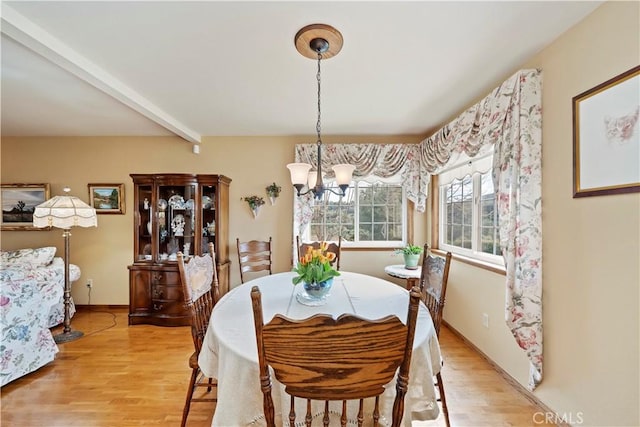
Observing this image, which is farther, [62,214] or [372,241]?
[372,241]

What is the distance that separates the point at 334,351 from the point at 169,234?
3.17m

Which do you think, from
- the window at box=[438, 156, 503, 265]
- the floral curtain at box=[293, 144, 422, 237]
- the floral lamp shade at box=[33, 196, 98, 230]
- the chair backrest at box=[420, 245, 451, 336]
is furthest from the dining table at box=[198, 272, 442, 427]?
the floral lamp shade at box=[33, 196, 98, 230]

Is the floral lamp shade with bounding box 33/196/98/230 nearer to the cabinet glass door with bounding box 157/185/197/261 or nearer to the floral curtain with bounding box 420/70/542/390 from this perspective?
the cabinet glass door with bounding box 157/185/197/261

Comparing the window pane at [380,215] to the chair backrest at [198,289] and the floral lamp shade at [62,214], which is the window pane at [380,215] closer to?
the chair backrest at [198,289]

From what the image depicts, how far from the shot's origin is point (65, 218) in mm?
2822

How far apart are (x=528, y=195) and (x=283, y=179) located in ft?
8.57

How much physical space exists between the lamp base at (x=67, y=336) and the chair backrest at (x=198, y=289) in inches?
82.5

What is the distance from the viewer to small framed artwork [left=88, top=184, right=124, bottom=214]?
12.1 feet

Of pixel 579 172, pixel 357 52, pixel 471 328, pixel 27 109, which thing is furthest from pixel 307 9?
pixel 27 109

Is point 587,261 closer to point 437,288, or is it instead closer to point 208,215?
point 437,288

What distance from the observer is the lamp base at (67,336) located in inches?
110

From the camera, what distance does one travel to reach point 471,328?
8.71ft

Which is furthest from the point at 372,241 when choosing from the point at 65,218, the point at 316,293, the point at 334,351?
the point at 65,218

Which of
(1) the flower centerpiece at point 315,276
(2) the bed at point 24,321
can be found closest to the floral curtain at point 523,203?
(1) the flower centerpiece at point 315,276
